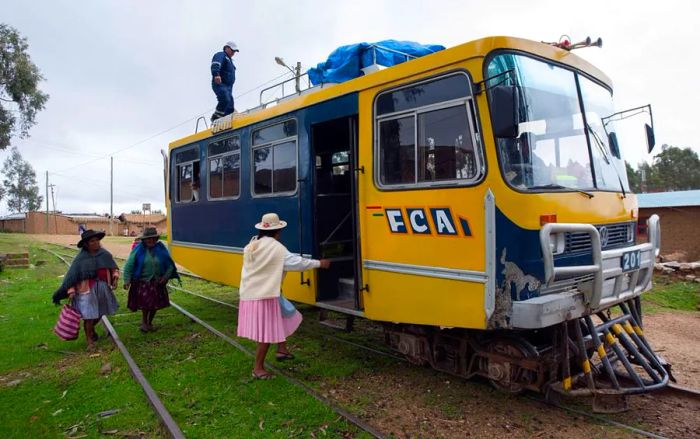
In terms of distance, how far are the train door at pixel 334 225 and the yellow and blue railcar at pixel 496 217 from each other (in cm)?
13

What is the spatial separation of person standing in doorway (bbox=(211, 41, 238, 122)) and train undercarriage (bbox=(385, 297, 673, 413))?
5.37 meters

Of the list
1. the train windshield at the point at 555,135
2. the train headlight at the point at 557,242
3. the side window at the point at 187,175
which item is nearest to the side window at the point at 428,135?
the train windshield at the point at 555,135

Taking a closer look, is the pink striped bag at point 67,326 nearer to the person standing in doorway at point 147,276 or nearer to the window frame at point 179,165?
the person standing in doorway at point 147,276

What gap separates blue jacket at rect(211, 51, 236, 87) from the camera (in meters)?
8.36

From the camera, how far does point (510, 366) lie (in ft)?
13.8

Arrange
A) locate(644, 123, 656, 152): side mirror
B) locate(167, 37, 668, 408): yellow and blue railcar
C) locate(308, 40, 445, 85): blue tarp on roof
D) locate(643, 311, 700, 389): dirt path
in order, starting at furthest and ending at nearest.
Answer: locate(308, 40, 445, 85): blue tarp on roof
locate(643, 311, 700, 389): dirt path
locate(644, 123, 656, 152): side mirror
locate(167, 37, 668, 408): yellow and blue railcar

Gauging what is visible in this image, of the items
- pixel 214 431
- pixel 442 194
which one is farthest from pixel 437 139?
pixel 214 431

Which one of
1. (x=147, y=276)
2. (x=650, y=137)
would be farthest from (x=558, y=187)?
(x=147, y=276)

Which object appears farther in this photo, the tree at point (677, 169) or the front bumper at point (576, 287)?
the tree at point (677, 169)

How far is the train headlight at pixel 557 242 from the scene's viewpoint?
3910 millimetres

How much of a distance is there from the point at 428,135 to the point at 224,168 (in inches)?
164

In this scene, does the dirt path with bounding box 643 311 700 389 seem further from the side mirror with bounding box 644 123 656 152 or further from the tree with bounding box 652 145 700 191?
the tree with bounding box 652 145 700 191

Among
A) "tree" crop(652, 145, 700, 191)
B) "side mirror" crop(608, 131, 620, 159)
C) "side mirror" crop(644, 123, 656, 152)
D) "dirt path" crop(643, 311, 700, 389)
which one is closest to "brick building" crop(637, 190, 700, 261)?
"dirt path" crop(643, 311, 700, 389)

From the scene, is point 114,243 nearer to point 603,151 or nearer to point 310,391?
point 310,391
